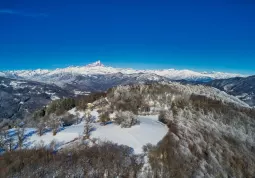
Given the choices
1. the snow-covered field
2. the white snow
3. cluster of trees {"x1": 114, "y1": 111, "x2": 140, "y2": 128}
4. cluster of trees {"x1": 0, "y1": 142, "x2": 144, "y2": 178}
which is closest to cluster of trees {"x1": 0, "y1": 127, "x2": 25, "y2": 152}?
the snow-covered field

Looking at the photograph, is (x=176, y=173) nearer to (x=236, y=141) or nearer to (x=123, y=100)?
(x=236, y=141)

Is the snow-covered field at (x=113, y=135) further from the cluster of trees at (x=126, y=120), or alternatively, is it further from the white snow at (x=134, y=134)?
the cluster of trees at (x=126, y=120)

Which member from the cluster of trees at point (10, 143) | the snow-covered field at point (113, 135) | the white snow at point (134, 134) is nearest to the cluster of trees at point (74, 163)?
the snow-covered field at point (113, 135)

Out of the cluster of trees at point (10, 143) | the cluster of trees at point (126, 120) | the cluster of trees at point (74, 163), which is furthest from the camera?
the cluster of trees at point (126, 120)

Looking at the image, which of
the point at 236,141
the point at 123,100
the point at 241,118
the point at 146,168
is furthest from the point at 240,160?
the point at 123,100

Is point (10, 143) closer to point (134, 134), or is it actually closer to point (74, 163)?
point (74, 163)

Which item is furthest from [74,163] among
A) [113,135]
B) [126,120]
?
[126,120]

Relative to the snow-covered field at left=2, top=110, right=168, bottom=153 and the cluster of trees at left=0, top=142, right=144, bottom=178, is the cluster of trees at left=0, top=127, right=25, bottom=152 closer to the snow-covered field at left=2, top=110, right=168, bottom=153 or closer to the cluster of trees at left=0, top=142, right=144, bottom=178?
the snow-covered field at left=2, top=110, right=168, bottom=153
